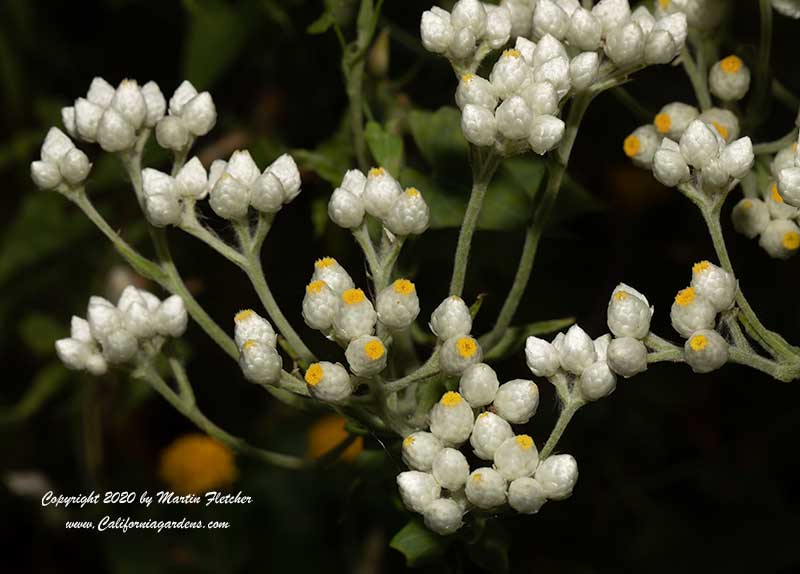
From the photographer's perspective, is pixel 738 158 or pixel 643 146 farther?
pixel 643 146

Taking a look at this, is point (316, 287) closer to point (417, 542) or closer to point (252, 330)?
point (252, 330)


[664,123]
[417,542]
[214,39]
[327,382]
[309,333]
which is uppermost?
[664,123]

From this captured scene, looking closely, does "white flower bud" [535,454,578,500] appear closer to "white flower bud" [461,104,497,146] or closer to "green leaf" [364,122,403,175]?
"white flower bud" [461,104,497,146]

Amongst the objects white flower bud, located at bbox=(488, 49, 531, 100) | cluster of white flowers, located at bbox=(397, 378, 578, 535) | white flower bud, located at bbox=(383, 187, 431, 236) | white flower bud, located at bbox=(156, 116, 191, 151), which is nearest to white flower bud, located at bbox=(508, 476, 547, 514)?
cluster of white flowers, located at bbox=(397, 378, 578, 535)

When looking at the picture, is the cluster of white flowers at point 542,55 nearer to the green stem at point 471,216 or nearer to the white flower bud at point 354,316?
the green stem at point 471,216

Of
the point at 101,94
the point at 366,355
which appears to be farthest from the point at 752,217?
the point at 101,94

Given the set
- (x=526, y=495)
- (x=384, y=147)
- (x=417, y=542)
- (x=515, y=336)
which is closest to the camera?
(x=526, y=495)

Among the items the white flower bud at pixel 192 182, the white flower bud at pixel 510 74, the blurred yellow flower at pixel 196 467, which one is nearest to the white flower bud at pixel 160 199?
the white flower bud at pixel 192 182

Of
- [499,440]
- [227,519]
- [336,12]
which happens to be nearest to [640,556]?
[227,519]
